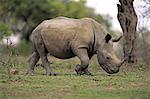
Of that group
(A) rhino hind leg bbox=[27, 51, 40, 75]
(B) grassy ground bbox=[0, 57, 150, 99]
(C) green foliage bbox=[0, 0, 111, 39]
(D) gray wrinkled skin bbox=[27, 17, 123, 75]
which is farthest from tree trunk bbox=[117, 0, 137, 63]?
(C) green foliage bbox=[0, 0, 111, 39]

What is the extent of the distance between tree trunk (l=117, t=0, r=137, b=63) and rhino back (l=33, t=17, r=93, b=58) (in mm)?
5650

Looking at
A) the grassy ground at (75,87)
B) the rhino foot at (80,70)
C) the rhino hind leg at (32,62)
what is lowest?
the grassy ground at (75,87)

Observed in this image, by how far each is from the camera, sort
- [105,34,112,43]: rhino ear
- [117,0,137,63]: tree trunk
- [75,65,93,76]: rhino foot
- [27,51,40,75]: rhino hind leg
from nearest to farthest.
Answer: [105,34,112,43]: rhino ear < [75,65,93,76]: rhino foot < [27,51,40,75]: rhino hind leg < [117,0,137,63]: tree trunk

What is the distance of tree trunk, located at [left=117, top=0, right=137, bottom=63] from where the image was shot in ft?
79.7

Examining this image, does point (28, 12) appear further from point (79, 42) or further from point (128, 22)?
point (79, 42)

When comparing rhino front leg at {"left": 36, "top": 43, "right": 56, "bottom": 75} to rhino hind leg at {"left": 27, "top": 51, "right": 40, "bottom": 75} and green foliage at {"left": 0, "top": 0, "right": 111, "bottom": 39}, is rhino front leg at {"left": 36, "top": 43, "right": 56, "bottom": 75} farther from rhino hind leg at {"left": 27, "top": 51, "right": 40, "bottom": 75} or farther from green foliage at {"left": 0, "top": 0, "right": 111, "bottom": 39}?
green foliage at {"left": 0, "top": 0, "right": 111, "bottom": 39}

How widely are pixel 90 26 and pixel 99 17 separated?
53.2 meters

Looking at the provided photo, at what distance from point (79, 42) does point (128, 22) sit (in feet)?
21.3

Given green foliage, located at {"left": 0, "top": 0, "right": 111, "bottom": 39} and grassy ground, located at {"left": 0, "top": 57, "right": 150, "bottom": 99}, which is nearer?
grassy ground, located at {"left": 0, "top": 57, "right": 150, "bottom": 99}

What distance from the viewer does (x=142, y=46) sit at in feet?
93.8

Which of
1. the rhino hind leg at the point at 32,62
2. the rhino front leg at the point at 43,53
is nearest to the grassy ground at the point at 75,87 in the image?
the rhino hind leg at the point at 32,62

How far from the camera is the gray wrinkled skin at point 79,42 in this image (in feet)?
60.7

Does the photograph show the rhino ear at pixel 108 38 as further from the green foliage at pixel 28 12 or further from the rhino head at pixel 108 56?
the green foliage at pixel 28 12

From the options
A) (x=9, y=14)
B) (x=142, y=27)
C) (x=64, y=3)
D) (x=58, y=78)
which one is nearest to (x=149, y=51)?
(x=142, y=27)
